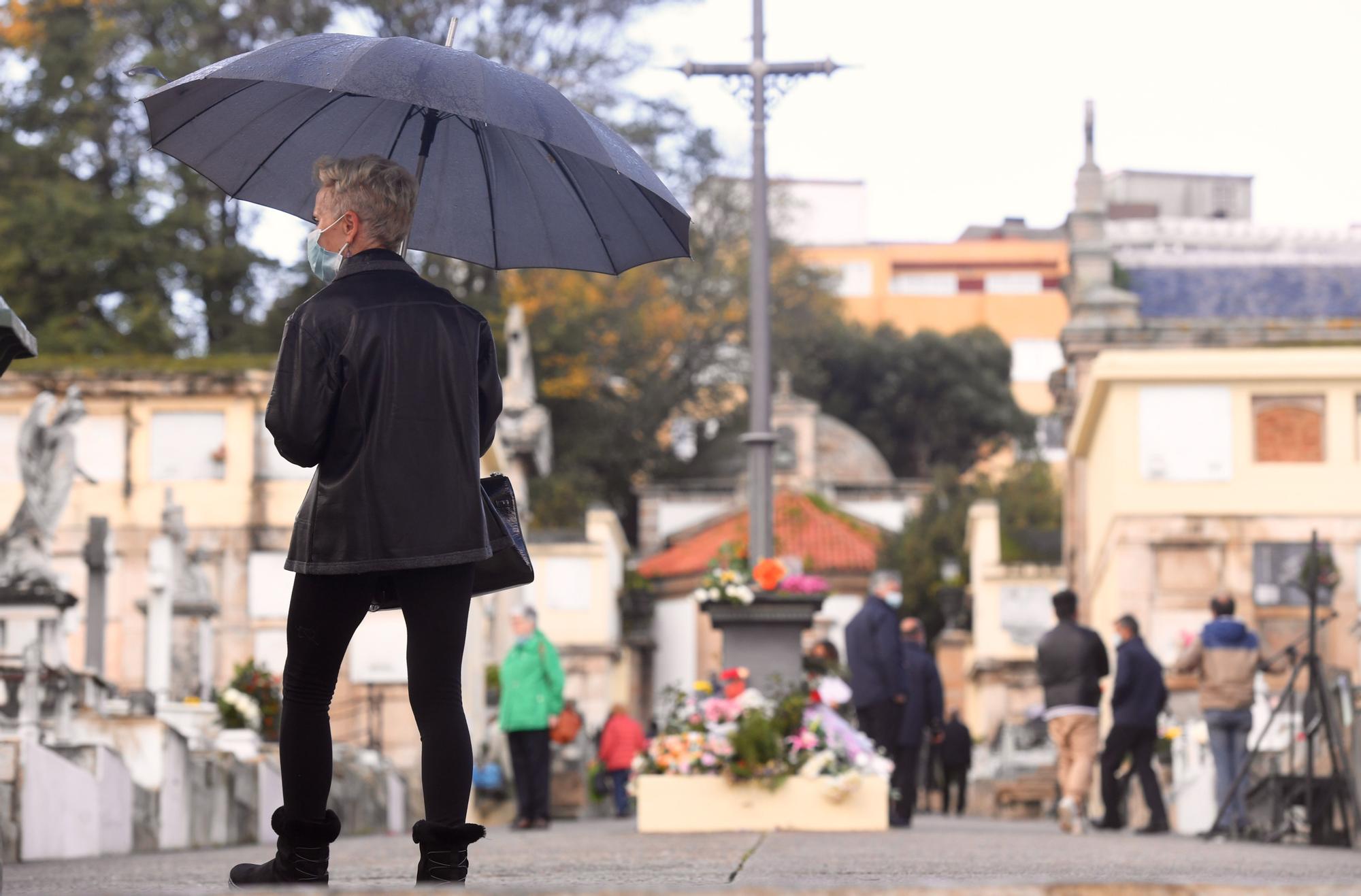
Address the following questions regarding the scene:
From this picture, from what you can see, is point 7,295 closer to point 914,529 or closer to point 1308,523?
point 1308,523

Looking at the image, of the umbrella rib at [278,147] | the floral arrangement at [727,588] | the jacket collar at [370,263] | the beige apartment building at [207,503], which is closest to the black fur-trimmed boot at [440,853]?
the jacket collar at [370,263]

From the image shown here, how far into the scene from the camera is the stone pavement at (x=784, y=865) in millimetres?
6500

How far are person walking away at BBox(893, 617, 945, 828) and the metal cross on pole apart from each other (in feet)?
4.95

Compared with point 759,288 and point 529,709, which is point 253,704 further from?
point 759,288

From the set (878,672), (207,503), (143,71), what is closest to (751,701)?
(878,672)

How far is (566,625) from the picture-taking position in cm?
5184

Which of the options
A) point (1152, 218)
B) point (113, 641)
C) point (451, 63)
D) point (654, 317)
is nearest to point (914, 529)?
point (654, 317)

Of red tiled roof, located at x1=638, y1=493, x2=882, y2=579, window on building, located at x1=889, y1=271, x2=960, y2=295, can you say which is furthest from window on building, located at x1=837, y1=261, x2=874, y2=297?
red tiled roof, located at x1=638, y1=493, x2=882, y2=579

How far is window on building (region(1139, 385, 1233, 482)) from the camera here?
31484mm

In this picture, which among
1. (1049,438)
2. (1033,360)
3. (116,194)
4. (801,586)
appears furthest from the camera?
(1033,360)

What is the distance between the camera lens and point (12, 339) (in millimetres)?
5641

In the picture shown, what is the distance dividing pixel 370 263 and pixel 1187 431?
2704 cm

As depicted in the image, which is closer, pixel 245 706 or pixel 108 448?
pixel 245 706

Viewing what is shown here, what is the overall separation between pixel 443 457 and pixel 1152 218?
8254 centimetres
